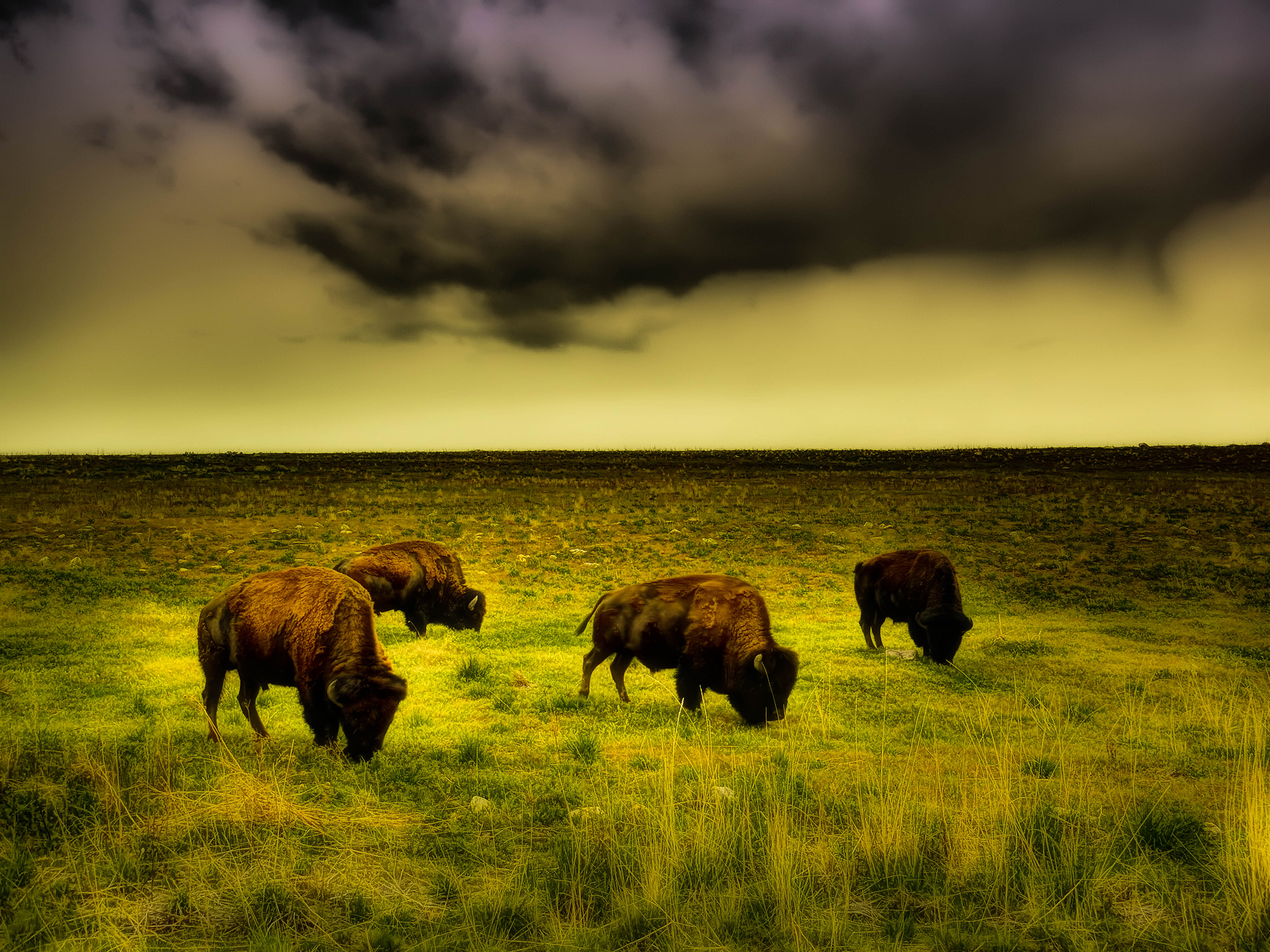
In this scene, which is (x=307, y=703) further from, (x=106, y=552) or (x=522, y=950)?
(x=106, y=552)

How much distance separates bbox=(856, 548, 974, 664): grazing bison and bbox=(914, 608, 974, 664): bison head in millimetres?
11

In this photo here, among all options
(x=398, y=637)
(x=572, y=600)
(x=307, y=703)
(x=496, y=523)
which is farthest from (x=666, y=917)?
(x=496, y=523)

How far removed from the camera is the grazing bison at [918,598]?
12.9m

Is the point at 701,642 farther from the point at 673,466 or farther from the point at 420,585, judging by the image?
the point at 673,466

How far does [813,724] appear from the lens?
30.5 feet

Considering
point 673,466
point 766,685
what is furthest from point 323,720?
point 673,466

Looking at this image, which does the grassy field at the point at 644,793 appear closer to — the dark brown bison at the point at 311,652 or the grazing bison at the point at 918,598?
the dark brown bison at the point at 311,652

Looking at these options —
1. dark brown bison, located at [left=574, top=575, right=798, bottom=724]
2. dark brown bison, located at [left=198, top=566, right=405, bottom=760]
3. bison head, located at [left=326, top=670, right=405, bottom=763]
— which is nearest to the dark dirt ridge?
dark brown bison, located at [left=198, top=566, right=405, bottom=760]

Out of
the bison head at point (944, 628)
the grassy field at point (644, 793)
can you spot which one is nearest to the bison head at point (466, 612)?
the grassy field at point (644, 793)

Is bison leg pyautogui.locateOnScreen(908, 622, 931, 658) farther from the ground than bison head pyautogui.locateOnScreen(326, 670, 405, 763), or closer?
closer

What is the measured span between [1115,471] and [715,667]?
74.6m

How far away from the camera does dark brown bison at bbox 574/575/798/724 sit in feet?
29.9

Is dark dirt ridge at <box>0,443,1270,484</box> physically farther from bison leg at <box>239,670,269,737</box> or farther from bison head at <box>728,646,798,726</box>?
bison head at <box>728,646,798,726</box>

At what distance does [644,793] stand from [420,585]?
9846 mm
